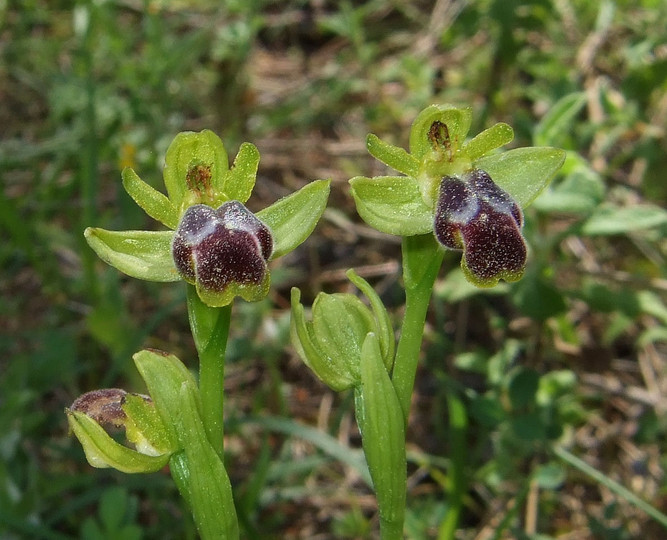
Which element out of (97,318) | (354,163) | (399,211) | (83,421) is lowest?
(354,163)

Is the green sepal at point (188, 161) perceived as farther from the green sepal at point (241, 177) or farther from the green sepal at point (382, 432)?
the green sepal at point (382, 432)

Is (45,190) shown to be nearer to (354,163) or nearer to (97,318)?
(97,318)

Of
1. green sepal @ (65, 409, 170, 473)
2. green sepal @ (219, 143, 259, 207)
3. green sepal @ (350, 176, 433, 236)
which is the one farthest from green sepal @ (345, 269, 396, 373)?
green sepal @ (65, 409, 170, 473)

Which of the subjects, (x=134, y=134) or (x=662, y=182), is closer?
(x=662, y=182)

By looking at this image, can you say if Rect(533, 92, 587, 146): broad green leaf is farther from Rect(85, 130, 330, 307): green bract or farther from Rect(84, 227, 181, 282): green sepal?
Rect(84, 227, 181, 282): green sepal

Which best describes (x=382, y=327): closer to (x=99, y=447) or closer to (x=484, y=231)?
(x=484, y=231)

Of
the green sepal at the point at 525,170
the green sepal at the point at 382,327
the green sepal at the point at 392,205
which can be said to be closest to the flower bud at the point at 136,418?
the green sepal at the point at 382,327

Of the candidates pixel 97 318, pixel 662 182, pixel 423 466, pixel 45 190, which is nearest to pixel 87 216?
pixel 97 318

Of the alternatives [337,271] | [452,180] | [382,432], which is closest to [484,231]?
[452,180]
